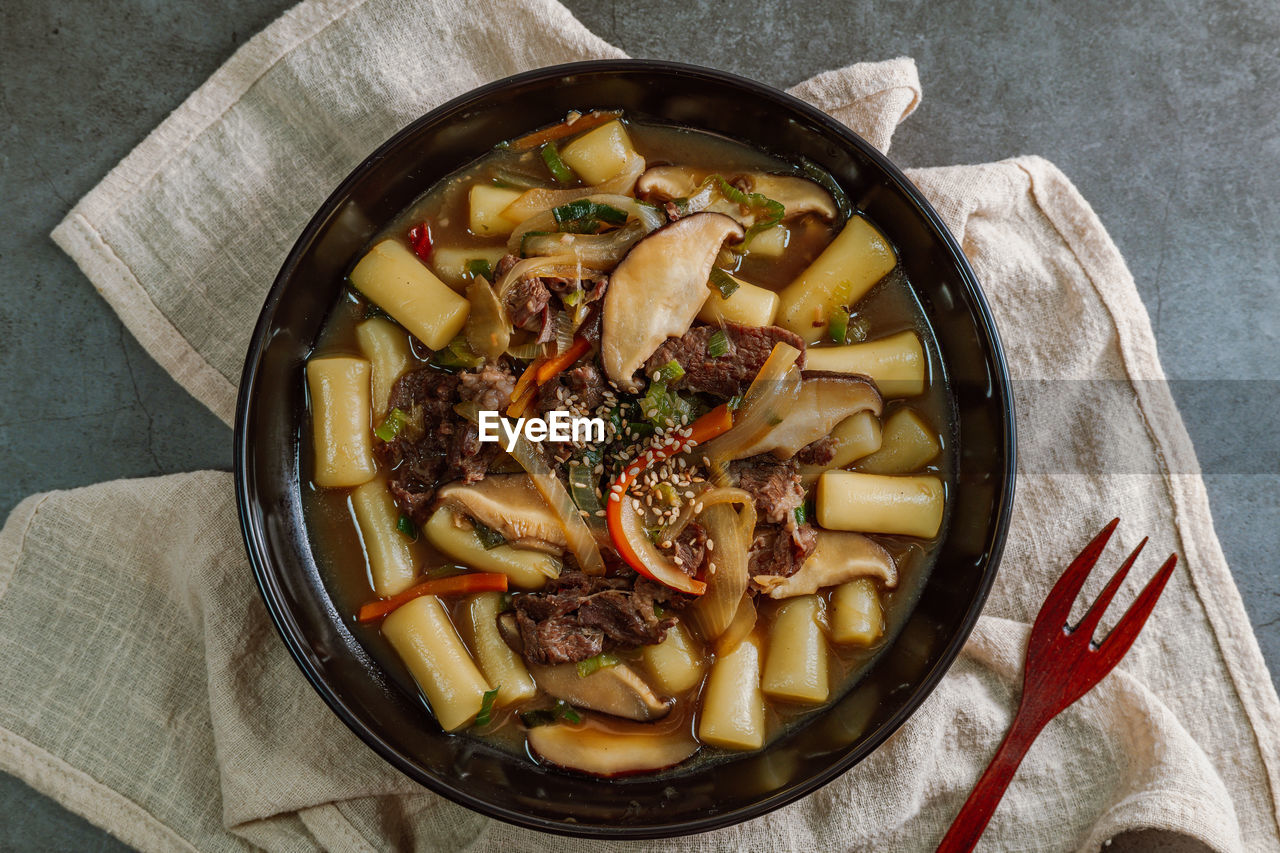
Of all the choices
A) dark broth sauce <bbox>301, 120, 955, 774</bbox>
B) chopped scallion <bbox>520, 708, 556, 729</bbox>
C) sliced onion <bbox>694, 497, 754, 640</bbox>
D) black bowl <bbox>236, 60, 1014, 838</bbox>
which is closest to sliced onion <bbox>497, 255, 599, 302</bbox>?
dark broth sauce <bbox>301, 120, 955, 774</bbox>

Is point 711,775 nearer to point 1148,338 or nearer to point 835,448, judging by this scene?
point 835,448

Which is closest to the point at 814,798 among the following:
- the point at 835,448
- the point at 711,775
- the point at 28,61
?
the point at 711,775

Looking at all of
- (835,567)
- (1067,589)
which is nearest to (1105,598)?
(1067,589)

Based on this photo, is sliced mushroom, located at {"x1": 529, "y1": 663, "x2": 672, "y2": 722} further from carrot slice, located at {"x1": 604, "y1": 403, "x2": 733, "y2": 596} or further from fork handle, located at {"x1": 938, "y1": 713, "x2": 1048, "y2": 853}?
fork handle, located at {"x1": 938, "y1": 713, "x2": 1048, "y2": 853}

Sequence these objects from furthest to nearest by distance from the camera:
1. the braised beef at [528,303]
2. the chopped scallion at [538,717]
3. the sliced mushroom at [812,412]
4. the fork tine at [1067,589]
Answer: the fork tine at [1067,589], the chopped scallion at [538,717], the sliced mushroom at [812,412], the braised beef at [528,303]

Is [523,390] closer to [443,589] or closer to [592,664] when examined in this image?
[443,589]

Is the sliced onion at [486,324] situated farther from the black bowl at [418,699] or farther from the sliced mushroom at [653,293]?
the black bowl at [418,699]

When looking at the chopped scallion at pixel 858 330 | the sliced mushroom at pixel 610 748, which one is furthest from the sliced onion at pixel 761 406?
the sliced mushroom at pixel 610 748
